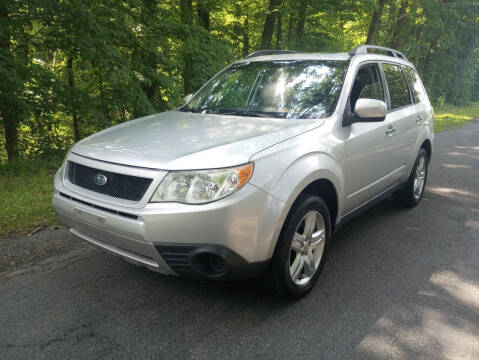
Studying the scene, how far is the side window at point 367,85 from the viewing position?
142 inches

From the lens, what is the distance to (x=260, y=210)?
2.43m

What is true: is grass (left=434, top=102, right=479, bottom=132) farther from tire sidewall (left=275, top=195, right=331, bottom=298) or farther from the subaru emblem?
the subaru emblem

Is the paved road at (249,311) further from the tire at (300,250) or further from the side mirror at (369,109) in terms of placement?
the side mirror at (369,109)

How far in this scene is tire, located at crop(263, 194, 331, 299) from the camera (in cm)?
268

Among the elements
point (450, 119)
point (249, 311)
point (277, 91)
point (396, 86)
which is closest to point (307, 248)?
point (249, 311)

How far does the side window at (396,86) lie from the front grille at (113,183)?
9.70ft

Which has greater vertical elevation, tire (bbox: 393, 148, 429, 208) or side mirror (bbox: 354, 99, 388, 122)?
side mirror (bbox: 354, 99, 388, 122)

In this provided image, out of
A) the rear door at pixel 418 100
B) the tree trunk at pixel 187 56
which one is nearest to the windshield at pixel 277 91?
the rear door at pixel 418 100

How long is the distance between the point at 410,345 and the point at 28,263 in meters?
3.08

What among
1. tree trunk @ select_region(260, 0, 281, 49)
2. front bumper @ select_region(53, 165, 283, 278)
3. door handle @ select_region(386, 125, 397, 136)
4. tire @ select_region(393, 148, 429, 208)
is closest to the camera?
front bumper @ select_region(53, 165, 283, 278)

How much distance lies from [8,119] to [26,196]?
10.1 feet

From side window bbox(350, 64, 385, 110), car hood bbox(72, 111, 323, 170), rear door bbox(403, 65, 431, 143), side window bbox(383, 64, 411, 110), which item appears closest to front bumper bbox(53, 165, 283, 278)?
car hood bbox(72, 111, 323, 170)

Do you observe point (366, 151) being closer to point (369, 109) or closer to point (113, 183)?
point (369, 109)

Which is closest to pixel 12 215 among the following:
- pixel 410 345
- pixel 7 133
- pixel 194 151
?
pixel 194 151
